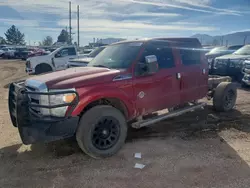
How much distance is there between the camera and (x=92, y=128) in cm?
380

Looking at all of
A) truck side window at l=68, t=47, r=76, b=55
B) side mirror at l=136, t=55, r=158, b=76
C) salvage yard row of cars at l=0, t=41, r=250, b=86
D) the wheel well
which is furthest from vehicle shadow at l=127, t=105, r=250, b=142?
truck side window at l=68, t=47, r=76, b=55

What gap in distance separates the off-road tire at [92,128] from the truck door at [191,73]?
1856 millimetres

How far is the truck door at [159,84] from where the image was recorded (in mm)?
4391

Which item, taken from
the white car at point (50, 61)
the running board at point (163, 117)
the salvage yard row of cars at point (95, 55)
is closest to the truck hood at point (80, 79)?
the running board at point (163, 117)

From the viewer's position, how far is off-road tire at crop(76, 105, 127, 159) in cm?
374

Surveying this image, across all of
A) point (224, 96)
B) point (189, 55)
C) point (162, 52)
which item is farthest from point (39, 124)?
point (224, 96)

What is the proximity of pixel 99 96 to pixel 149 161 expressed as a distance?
1.31 metres

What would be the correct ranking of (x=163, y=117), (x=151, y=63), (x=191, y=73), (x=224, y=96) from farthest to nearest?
1. (x=224, y=96)
2. (x=191, y=73)
3. (x=163, y=117)
4. (x=151, y=63)

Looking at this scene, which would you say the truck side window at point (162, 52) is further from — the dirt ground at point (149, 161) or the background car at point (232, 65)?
the background car at point (232, 65)

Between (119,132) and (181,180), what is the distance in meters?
1.29

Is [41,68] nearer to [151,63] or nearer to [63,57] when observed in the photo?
[63,57]

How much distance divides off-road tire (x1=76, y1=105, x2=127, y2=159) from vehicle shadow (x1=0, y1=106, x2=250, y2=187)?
0.14 meters

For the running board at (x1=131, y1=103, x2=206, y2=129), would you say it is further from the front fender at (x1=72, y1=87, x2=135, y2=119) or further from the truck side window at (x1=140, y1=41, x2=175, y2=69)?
the truck side window at (x1=140, y1=41, x2=175, y2=69)

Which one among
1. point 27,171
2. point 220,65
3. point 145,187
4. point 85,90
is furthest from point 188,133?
point 220,65
